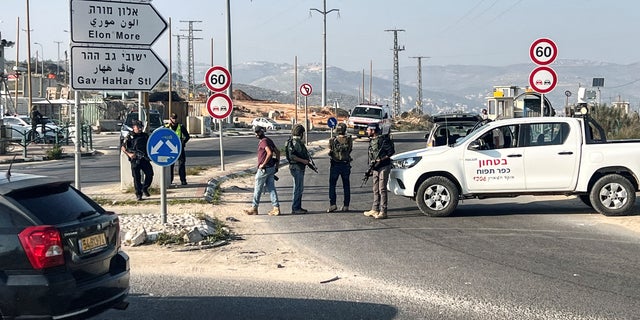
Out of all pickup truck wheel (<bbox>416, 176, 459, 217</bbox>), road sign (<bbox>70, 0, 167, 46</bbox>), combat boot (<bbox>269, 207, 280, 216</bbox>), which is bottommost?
combat boot (<bbox>269, 207, 280, 216</bbox>)

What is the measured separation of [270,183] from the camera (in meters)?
13.2

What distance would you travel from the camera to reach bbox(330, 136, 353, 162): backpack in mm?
13430

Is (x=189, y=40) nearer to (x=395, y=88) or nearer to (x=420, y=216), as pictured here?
(x=395, y=88)

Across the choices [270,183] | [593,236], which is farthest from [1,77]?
[593,236]

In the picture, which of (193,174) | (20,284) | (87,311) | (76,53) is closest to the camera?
(20,284)

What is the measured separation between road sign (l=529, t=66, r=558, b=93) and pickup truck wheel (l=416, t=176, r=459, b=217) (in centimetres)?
363

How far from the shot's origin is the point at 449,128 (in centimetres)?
2222

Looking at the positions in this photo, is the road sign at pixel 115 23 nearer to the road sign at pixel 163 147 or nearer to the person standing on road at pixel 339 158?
the road sign at pixel 163 147

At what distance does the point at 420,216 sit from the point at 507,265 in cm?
429

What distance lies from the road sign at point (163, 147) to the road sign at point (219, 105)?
754 cm

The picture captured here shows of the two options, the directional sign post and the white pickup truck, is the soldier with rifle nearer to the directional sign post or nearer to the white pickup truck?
the white pickup truck

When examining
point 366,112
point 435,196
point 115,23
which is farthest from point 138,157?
point 366,112

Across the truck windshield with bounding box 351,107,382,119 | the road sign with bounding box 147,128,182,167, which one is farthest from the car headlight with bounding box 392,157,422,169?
the truck windshield with bounding box 351,107,382,119

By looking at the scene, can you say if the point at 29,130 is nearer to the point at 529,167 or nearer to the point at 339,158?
the point at 339,158
